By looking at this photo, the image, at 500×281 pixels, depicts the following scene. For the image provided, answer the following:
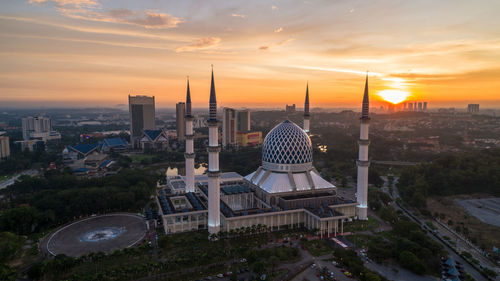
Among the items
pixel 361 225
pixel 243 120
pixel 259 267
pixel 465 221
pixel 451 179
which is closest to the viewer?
pixel 259 267

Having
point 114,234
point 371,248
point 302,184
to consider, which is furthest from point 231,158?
point 371,248

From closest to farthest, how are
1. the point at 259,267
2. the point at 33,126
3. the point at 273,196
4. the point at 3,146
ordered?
the point at 259,267 → the point at 273,196 → the point at 3,146 → the point at 33,126

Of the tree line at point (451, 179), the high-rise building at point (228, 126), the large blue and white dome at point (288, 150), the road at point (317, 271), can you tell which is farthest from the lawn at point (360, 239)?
the high-rise building at point (228, 126)

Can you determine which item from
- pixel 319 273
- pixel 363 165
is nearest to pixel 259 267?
pixel 319 273

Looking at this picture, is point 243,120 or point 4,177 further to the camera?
point 243,120

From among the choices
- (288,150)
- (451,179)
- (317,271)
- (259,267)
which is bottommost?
(317,271)

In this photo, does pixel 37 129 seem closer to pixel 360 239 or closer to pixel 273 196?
pixel 273 196

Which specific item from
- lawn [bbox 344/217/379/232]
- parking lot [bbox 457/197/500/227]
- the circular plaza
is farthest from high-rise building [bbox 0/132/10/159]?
parking lot [bbox 457/197/500/227]

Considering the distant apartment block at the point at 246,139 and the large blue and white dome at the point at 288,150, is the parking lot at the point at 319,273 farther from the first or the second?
the distant apartment block at the point at 246,139
